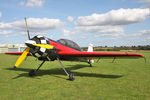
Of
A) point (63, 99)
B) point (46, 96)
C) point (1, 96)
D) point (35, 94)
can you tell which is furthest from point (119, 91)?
point (1, 96)

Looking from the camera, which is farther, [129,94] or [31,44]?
[31,44]

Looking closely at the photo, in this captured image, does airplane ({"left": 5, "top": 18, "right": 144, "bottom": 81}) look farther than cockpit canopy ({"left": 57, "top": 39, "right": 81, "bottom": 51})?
No

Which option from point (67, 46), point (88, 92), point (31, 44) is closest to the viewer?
point (88, 92)

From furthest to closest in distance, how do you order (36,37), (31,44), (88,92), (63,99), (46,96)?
(36,37)
(31,44)
(88,92)
(46,96)
(63,99)

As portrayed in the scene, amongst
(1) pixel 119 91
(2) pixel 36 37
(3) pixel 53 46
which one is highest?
(2) pixel 36 37

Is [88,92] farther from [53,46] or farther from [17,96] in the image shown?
[53,46]

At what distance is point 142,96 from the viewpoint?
4.84 meters

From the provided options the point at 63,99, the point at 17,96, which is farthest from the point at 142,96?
the point at 17,96

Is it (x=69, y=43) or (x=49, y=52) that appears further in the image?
(x=69, y=43)

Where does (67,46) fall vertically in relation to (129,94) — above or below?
above

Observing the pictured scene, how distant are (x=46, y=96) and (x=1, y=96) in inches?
67.3

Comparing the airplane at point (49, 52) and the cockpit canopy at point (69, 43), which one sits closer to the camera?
the airplane at point (49, 52)

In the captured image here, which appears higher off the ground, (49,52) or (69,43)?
(69,43)

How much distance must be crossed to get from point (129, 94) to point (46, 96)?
3227mm
